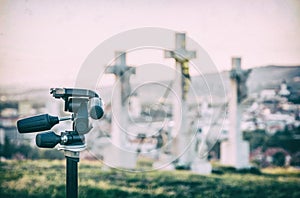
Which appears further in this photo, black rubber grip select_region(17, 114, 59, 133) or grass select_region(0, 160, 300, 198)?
grass select_region(0, 160, 300, 198)

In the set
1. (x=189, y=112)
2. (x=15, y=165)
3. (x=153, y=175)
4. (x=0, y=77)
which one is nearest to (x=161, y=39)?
(x=189, y=112)

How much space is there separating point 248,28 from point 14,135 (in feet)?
7.30

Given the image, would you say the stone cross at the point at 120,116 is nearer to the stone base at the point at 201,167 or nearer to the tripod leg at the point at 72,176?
the stone base at the point at 201,167

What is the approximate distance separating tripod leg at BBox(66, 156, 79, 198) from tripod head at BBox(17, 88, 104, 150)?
9 cm

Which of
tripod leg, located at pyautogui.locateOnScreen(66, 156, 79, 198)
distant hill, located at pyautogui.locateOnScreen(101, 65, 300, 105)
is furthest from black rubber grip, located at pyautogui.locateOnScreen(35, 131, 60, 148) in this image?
distant hill, located at pyautogui.locateOnScreen(101, 65, 300, 105)

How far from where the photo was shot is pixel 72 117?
1970 mm

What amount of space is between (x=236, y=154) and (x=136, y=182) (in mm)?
925

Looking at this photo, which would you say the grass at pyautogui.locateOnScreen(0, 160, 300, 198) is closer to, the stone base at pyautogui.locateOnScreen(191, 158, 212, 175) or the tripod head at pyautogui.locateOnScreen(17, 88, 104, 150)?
the stone base at pyautogui.locateOnScreen(191, 158, 212, 175)

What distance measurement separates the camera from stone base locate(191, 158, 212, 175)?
3609 millimetres

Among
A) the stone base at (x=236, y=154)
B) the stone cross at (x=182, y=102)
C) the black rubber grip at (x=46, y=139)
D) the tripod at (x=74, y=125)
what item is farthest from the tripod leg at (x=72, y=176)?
the stone base at (x=236, y=154)

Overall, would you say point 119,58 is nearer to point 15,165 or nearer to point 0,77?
point 0,77

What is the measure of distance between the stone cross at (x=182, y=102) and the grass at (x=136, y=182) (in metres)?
0.19

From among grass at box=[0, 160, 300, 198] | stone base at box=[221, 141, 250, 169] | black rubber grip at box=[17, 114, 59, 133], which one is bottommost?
grass at box=[0, 160, 300, 198]

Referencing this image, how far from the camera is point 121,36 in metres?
3.41
